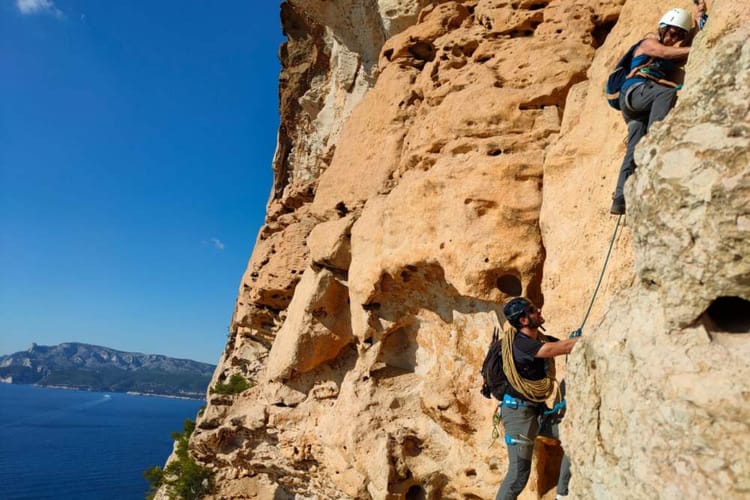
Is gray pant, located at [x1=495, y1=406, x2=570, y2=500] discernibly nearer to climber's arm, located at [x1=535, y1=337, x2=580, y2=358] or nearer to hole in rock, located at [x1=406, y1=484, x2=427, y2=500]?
climber's arm, located at [x1=535, y1=337, x2=580, y2=358]

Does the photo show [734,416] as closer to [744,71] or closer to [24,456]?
[744,71]

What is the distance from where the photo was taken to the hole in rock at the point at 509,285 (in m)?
6.36

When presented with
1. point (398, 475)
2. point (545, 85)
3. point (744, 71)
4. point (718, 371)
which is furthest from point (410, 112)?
point (718, 371)

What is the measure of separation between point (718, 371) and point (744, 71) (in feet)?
5.08

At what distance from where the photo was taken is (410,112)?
9.61m

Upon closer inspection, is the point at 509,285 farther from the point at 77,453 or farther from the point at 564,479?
the point at 77,453

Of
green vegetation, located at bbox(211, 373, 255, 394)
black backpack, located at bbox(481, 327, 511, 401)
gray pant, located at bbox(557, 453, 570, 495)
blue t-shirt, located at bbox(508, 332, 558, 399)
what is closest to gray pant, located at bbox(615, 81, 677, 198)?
blue t-shirt, located at bbox(508, 332, 558, 399)

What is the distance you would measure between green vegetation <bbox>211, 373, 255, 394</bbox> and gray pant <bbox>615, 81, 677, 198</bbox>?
1188 cm

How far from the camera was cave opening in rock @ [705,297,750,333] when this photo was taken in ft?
8.22

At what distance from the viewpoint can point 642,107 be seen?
3.80 metres

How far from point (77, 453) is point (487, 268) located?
9273cm

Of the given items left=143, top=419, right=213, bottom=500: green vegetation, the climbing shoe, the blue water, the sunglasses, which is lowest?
the blue water

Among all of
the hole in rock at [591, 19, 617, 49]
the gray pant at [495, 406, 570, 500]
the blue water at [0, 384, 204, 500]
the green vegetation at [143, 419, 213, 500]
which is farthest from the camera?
the blue water at [0, 384, 204, 500]

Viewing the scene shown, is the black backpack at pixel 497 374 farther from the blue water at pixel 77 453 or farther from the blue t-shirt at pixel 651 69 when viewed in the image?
Result: the blue water at pixel 77 453
